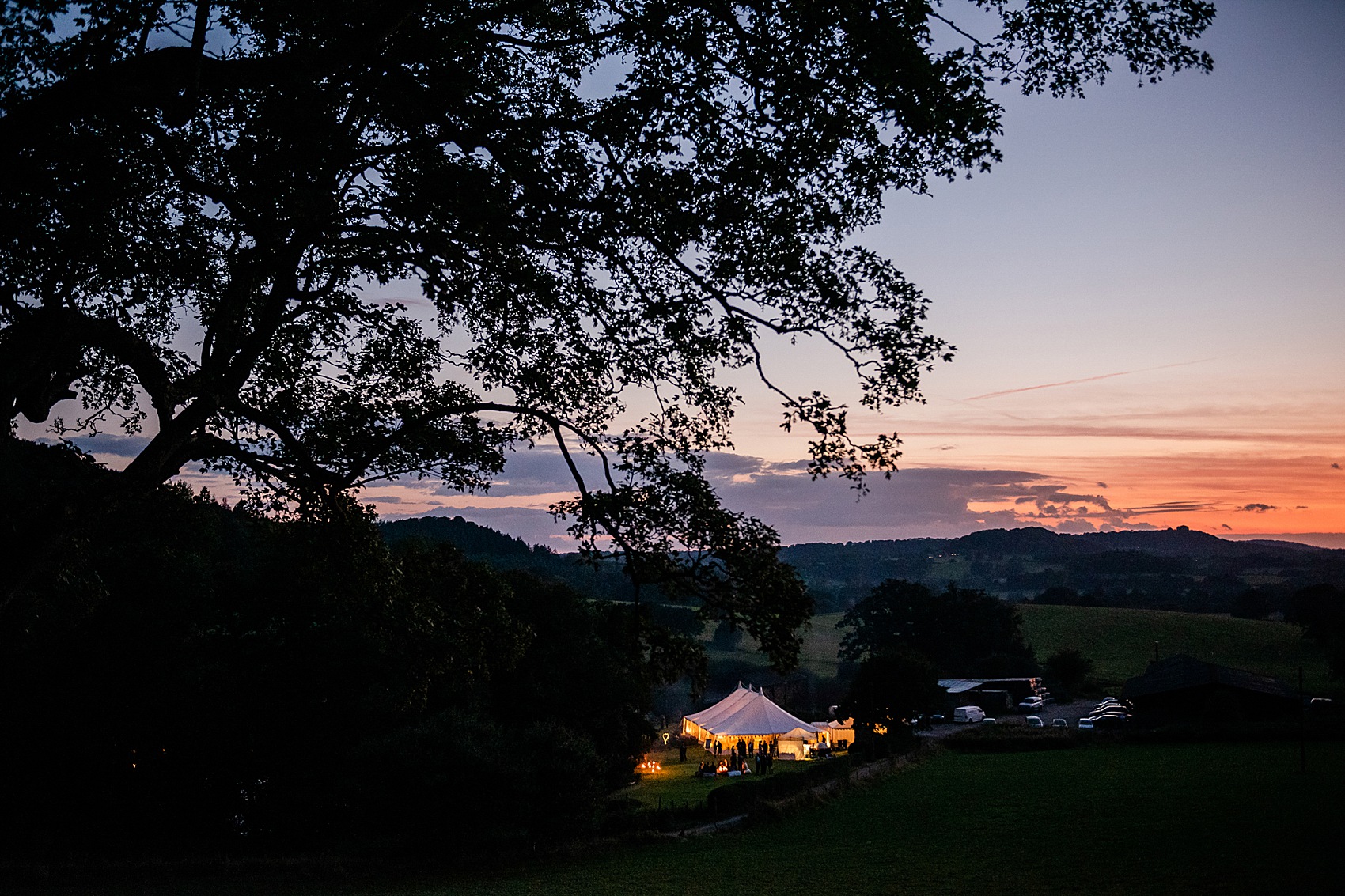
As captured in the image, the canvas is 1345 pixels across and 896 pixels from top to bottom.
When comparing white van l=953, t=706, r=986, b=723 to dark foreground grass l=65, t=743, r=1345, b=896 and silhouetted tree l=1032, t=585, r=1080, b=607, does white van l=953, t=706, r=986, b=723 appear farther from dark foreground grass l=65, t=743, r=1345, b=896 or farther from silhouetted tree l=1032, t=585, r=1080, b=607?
silhouetted tree l=1032, t=585, r=1080, b=607

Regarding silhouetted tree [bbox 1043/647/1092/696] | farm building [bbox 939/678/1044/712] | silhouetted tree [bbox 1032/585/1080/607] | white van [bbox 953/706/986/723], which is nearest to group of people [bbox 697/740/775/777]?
white van [bbox 953/706/986/723]

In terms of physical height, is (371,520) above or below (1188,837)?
above

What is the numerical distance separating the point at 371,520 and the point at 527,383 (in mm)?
2440

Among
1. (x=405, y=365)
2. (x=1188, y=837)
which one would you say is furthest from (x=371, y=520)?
(x=1188, y=837)

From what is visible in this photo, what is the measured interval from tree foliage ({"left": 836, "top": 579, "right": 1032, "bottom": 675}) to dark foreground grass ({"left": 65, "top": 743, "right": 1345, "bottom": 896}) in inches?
1788

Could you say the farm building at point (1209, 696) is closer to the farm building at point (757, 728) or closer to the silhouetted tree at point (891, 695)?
the silhouetted tree at point (891, 695)

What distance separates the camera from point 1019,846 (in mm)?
19750

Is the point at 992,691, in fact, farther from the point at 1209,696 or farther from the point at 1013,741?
the point at 1013,741

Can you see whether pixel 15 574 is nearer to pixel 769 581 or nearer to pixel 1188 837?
pixel 769 581

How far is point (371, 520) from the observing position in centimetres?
852

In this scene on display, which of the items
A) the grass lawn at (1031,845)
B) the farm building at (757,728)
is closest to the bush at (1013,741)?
the farm building at (757,728)

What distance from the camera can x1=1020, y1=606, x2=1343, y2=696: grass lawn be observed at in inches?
2638

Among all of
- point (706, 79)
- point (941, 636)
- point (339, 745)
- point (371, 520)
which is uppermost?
point (706, 79)

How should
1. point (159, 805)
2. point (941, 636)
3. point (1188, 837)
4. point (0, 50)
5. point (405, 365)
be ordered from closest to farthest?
point (0, 50)
point (405, 365)
point (1188, 837)
point (159, 805)
point (941, 636)
